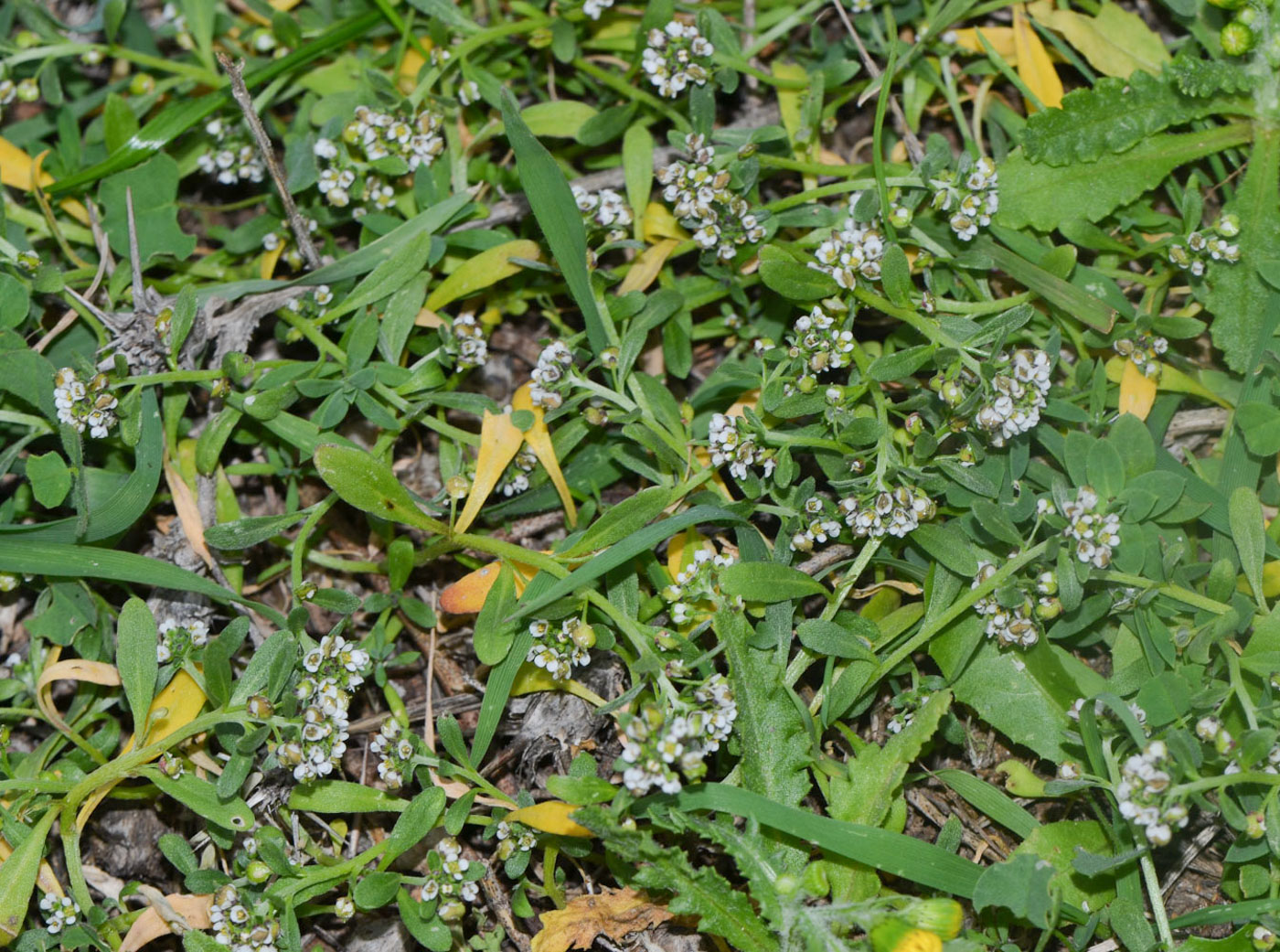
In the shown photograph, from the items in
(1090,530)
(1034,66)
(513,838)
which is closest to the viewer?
(1090,530)

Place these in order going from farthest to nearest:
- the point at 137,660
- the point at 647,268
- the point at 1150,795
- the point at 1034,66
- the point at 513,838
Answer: the point at 1034,66 < the point at 647,268 < the point at 137,660 < the point at 513,838 < the point at 1150,795

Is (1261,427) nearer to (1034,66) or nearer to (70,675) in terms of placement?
(1034,66)

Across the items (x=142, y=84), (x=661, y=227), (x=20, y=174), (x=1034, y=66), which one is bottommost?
(x=661, y=227)

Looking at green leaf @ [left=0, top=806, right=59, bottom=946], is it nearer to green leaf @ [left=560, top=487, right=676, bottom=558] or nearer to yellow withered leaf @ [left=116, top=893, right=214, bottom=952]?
yellow withered leaf @ [left=116, top=893, right=214, bottom=952]

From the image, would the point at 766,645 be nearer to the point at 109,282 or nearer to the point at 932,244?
the point at 932,244

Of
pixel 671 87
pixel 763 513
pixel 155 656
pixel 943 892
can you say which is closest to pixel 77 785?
pixel 155 656

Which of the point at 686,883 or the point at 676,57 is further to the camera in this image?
the point at 676,57

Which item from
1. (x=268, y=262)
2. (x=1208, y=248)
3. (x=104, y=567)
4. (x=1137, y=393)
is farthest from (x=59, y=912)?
(x=1208, y=248)
